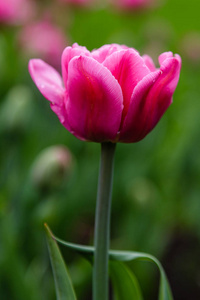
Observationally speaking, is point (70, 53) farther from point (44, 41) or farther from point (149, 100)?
point (44, 41)

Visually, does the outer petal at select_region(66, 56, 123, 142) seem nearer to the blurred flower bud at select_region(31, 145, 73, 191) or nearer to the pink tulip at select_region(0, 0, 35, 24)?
the blurred flower bud at select_region(31, 145, 73, 191)

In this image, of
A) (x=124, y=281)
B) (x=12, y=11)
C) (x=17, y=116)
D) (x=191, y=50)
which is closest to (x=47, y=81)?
(x=124, y=281)

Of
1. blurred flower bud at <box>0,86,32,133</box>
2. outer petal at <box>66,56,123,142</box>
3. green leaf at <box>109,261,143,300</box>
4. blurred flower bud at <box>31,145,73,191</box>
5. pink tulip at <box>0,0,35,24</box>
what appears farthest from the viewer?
pink tulip at <box>0,0,35,24</box>

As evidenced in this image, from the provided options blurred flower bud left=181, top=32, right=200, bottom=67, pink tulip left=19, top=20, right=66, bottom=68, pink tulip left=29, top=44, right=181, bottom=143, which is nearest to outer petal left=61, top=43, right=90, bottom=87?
pink tulip left=29, top=44, right=181, bottom=143

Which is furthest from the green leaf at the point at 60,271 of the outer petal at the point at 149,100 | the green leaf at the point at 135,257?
the outer petal at the point at 149,100

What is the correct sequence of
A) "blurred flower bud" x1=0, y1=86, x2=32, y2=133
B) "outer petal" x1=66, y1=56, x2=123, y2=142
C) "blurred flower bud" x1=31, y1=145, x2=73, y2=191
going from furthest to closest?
1. "blurred flower bud" x1=0, y1=86, x2=32, y2=133
2. "blurred flower bud" x1=31, y1=145, x2=73, y2=191
3. "outer petal" x1=66, y1=56, x2=123, y2=142

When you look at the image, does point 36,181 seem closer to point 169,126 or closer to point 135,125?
point 135,125
